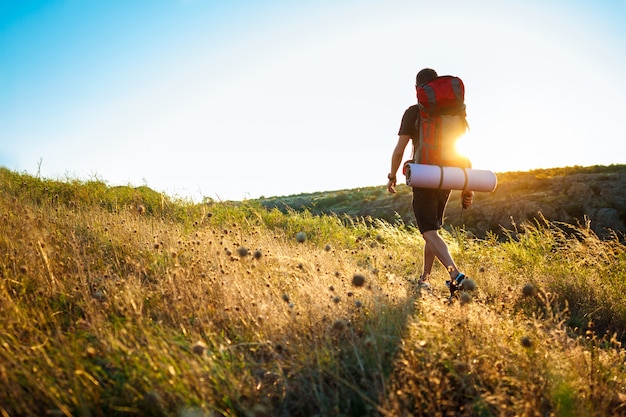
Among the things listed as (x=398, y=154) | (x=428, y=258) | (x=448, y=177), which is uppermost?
(x=398, y=154)

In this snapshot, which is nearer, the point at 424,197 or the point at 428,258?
the point at 424,197

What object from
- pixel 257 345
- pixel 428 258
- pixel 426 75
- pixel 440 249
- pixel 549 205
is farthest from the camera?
pixel 549 205

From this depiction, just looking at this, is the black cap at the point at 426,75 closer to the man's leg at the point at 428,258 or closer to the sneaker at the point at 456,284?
the man's leg at the point at 428,258

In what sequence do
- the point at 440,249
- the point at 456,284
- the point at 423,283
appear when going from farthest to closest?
the point at 423,283 < the point at 440,249 < the point at 456,284

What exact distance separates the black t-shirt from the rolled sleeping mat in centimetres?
58

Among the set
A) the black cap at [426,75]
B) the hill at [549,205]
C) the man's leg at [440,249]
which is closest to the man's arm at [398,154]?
the black cap at [426,75]

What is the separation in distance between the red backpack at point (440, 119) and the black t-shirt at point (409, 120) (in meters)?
0.09

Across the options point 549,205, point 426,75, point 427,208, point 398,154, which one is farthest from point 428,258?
point 549,205

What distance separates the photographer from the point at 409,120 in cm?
450

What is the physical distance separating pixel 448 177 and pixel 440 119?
2.24 ft

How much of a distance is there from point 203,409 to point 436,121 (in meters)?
3.57

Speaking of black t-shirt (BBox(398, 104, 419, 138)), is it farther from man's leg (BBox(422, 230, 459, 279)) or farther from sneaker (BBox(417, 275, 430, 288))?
sneaker (BBox(417, 275, 430, 288))

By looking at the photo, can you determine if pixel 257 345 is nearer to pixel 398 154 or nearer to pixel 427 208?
pixel 427 208

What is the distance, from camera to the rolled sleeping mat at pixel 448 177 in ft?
13.1
